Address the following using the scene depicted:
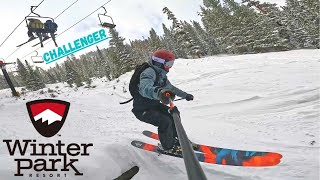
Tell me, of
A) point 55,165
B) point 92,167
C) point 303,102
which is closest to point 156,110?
point 92,167

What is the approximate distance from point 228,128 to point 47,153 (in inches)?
160

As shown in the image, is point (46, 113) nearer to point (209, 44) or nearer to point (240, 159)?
point (240, 159)

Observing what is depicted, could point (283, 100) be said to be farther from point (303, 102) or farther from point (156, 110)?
point (156, 110)

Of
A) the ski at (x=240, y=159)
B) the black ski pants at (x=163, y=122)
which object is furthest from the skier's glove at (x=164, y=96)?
the ski at (x=240, y=159)

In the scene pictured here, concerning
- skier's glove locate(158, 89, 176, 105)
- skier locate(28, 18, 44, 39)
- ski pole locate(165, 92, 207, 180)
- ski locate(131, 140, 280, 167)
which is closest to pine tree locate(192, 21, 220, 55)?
skier locate(28, 18, 44, 39)

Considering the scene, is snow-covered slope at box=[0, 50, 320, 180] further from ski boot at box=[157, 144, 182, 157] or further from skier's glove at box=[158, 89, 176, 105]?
skier's glove at box=[158, 89, 176, 105]

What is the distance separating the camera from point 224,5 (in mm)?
64000

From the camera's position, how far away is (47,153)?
5.23m

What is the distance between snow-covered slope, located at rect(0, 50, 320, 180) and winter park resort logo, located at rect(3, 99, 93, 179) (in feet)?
0.48

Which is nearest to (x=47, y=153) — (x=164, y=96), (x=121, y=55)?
(x=164, y=96)

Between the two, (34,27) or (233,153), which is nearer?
(233,153)

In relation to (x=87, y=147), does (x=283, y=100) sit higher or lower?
lower

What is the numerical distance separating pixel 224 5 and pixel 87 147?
63452 mm

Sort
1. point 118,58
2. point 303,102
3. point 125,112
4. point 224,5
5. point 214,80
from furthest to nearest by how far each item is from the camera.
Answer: point 224,5 → point 118,58 → point 214,80 → point 125,112 → point 303,102
